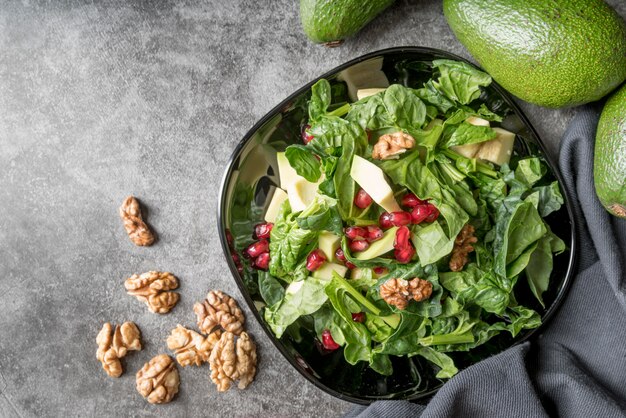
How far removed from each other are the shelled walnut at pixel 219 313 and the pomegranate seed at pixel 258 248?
6.9 inches

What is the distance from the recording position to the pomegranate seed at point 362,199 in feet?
4.76

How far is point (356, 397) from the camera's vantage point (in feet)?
5.18

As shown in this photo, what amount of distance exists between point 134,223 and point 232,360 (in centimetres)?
42

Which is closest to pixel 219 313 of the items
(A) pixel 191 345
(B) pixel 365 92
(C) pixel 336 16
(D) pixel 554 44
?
(A) pixel 191 345

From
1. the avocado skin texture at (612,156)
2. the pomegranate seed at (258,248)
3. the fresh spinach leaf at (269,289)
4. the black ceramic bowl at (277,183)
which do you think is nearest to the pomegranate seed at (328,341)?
the black ceramic bowl at (277,183)

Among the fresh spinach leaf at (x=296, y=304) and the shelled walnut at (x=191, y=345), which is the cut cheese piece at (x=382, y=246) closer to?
the fresh spinach leaf at (x=296, y=304)

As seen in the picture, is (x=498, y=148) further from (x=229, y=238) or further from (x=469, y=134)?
(x=229, y=238)

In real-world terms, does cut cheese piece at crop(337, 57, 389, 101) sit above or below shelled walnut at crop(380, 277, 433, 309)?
above

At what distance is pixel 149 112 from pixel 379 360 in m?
0.84

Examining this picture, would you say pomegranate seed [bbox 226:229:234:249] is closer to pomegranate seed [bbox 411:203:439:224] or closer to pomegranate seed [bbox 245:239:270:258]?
pomegranate seed [bbox 245:239:270:258]

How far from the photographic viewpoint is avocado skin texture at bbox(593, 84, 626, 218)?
1.36 meters

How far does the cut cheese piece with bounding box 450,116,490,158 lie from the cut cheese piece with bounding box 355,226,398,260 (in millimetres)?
231

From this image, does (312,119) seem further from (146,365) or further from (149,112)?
(146,365)

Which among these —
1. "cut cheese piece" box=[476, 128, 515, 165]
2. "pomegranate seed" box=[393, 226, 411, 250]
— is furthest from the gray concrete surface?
"pomegranate seed" box=[393, 226, 411, 250]
